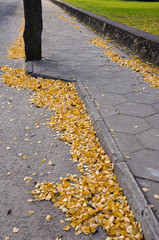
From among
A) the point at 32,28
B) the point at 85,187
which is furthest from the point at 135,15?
the point at 85,187

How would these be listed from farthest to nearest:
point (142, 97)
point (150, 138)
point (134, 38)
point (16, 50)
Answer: point (16, 50) → point (134, 38) → point (142, 97) → point (150, 138)

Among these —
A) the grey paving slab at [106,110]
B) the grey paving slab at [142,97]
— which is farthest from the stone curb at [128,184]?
the grey paving slab at [142,97]

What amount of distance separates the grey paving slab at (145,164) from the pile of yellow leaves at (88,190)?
0.75 ft

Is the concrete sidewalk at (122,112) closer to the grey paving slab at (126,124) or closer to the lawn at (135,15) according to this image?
the grey paving slab at (126,124)

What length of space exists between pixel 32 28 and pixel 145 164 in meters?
4.37

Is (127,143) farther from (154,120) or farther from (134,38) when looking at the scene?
(134,38)

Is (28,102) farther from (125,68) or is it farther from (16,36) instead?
(16,36)

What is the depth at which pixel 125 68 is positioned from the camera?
568 centimetres

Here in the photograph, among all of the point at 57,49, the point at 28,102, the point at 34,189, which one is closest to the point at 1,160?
the point at 34,189

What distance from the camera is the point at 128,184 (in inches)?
86.7

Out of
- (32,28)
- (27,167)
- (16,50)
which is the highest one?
(32,28)

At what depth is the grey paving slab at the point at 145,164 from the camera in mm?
2361

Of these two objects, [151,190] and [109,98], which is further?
[109,98]

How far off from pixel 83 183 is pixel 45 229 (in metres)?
0.60
